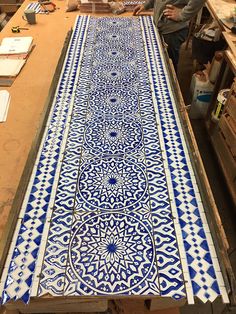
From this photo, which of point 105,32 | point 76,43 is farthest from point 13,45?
point 105,32

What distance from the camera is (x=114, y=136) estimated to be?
46.8 inches

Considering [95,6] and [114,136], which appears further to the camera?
[95,6]

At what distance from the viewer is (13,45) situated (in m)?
1.95

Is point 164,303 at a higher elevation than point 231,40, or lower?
lower

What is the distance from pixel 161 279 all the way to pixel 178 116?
77 centimetres

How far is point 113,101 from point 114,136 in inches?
10.4

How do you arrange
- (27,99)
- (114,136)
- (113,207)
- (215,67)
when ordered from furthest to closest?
1. (215,67)
2. (27,99)
3. (114,136)
4. (113,207)

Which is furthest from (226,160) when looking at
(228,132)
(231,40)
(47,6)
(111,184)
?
(47,6)

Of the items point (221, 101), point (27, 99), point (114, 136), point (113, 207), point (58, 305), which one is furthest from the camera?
point (221, 101)

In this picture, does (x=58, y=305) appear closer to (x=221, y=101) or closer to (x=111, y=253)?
(x=111, y=253)

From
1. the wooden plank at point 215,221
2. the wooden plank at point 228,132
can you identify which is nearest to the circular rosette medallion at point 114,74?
the wooden plank at point 215,221

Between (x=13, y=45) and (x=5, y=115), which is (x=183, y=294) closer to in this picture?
(x=5, y=115)

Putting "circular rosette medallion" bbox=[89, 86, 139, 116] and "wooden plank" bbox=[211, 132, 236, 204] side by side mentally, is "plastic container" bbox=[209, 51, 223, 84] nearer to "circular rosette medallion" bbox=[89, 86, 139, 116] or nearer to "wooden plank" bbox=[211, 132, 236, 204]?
A: "wooden plank" bbox=[211, 132, 236, 204]

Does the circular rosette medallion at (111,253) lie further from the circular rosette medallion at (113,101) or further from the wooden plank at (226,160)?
the wooden plank at (226,160)
